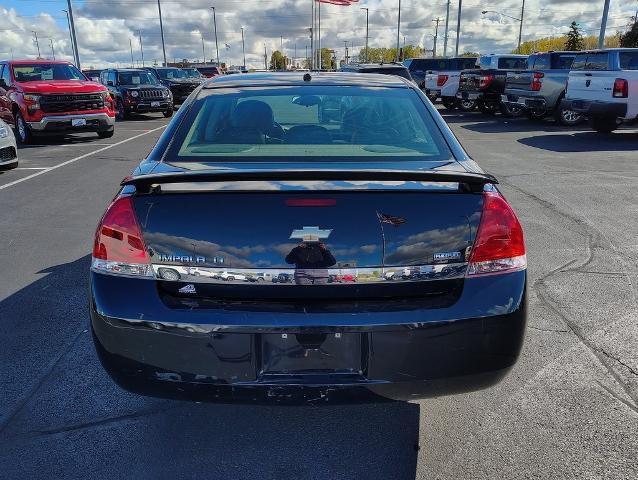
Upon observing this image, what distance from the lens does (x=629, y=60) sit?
13.7m

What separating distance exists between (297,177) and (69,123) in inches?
532

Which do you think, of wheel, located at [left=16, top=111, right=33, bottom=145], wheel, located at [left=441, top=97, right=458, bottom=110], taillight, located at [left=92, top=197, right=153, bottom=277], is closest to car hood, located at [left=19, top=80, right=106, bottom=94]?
wheel, located at [left=16, top=111, right=33, bottom=145]

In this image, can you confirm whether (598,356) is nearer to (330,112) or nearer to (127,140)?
(330,112)

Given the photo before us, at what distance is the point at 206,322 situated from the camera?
2250 mm

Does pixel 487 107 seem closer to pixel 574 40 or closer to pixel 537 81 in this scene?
pixel 537 81

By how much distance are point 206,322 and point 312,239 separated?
53cm

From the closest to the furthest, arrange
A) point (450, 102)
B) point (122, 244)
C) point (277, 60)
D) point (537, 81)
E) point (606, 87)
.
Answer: point (122, 244) → point (606, 87) → point (537, 81) → point (450, 102) → point (277, 60)

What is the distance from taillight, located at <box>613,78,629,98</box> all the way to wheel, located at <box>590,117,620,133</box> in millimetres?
704

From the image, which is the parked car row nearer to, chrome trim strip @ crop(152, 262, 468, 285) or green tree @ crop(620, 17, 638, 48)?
chrome trim strip @ crop(152, 262, 468, 285)

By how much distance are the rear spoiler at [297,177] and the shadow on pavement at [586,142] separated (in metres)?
11.3

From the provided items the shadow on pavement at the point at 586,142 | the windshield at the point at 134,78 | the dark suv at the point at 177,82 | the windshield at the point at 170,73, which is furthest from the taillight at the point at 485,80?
the windshield at the point at 170,73

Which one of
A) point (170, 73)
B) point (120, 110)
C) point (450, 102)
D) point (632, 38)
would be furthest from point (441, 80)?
point (632, 38)

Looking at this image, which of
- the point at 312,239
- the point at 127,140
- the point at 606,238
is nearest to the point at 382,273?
the point at 312,239

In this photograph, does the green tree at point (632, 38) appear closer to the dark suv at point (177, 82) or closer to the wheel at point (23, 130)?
the dark suv at point (177, 82)
